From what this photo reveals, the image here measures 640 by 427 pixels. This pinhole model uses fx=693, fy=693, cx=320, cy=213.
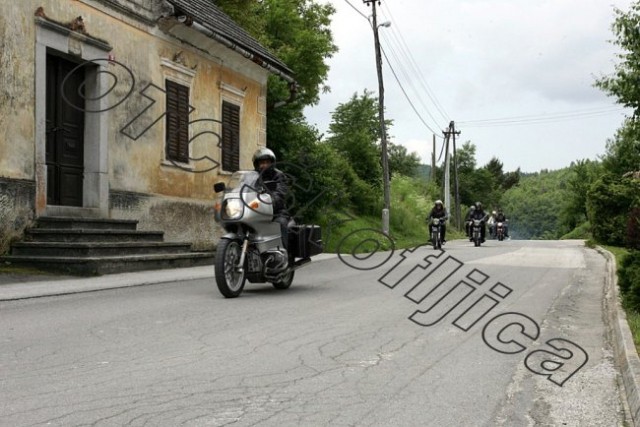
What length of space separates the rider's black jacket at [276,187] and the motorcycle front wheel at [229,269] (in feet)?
3.07

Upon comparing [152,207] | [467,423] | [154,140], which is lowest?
[467,423]

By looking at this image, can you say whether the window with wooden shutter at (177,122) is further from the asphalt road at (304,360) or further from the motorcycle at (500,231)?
the motorcycle at (500,231)

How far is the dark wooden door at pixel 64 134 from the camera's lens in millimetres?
13273

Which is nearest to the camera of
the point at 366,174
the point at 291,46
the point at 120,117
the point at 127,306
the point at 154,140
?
the point at 127,306

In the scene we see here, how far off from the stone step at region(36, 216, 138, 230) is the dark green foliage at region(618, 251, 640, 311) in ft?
29.4

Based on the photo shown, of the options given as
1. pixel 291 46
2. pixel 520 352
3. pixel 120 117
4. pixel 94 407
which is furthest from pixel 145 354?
pixel 291 46

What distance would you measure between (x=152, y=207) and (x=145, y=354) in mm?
10247

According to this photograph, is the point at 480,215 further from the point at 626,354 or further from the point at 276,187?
the point at 626,354

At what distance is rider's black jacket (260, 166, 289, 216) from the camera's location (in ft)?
31.9

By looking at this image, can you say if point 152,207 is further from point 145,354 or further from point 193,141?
point 145,354

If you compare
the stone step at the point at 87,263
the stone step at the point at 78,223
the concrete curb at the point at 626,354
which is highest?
the stone step at the point at 78,223

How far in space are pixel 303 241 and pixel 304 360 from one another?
15.8 ft

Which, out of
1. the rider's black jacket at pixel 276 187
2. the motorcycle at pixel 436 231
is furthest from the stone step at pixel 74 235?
the motorcycle at pixel 436 231

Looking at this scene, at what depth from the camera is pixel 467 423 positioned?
4.04m
